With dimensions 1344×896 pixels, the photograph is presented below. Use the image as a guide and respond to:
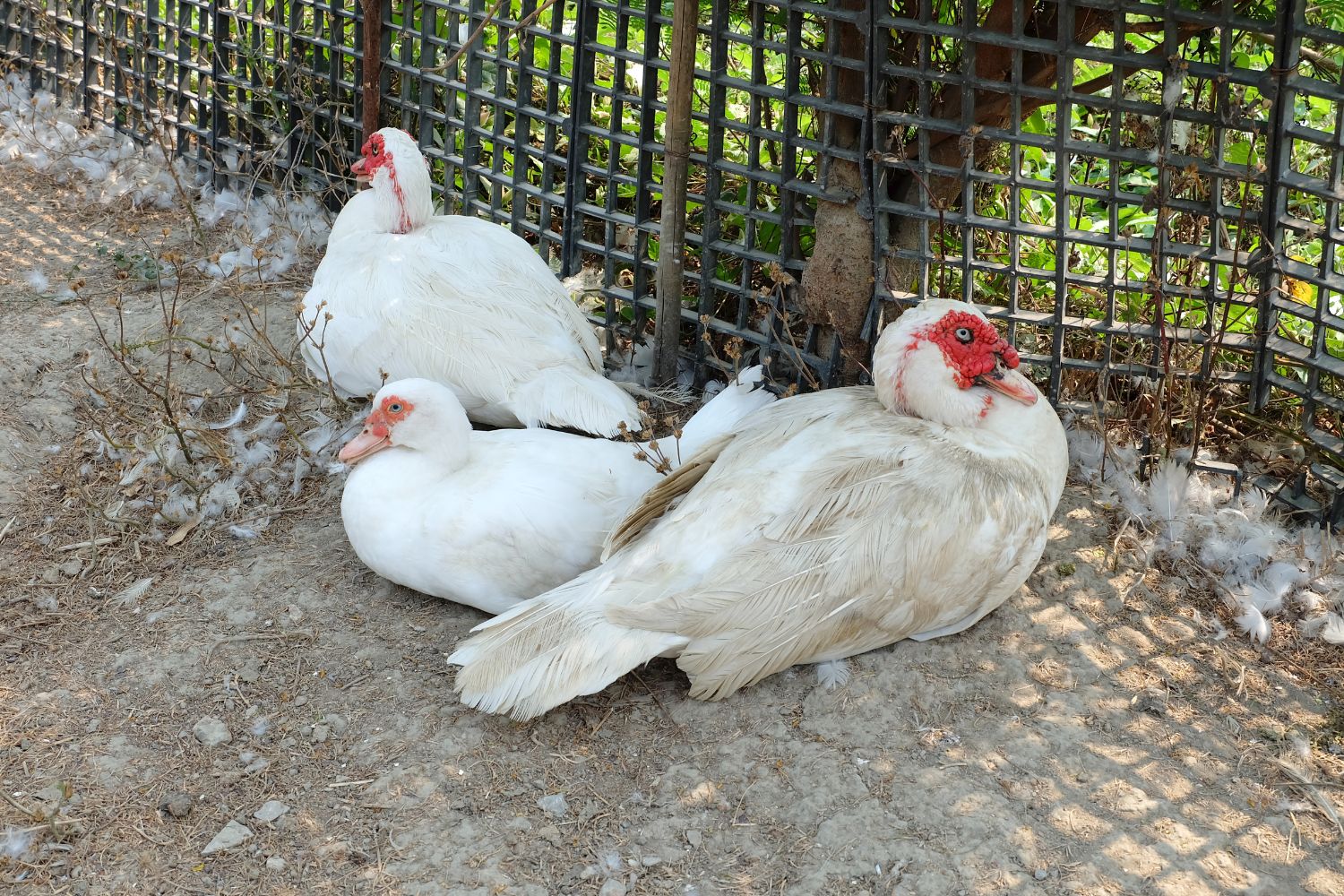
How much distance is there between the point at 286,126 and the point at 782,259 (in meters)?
3.00

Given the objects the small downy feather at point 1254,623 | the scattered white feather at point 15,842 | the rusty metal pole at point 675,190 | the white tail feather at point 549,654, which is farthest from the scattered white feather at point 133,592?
the small downy feather at point 1254,623

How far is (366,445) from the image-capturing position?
3.96 metres

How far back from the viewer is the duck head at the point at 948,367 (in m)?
3.72

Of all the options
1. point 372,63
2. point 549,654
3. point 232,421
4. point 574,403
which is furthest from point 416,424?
point 372,63

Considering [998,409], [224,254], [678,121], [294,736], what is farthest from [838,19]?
[224,254]

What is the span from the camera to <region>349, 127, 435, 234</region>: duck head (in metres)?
4.92

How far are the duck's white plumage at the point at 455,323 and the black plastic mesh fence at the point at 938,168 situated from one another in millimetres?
476

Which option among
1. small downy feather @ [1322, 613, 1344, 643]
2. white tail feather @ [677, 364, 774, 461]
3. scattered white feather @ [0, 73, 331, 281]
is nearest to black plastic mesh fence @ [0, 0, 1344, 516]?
white tail feather @ [677, 364, 774, 461]

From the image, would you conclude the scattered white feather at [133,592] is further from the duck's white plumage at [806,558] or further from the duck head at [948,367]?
the duck head at [948,367]

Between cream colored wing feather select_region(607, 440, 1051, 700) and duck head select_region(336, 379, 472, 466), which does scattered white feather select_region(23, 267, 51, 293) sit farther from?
cream colored wing feather select_region(607, 440, 1051, 700)

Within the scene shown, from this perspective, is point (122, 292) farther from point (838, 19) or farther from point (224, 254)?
point (838, 19)

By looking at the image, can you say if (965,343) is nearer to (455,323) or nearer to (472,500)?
(472,500)

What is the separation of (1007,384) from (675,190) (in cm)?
149

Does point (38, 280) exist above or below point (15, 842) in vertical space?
above
